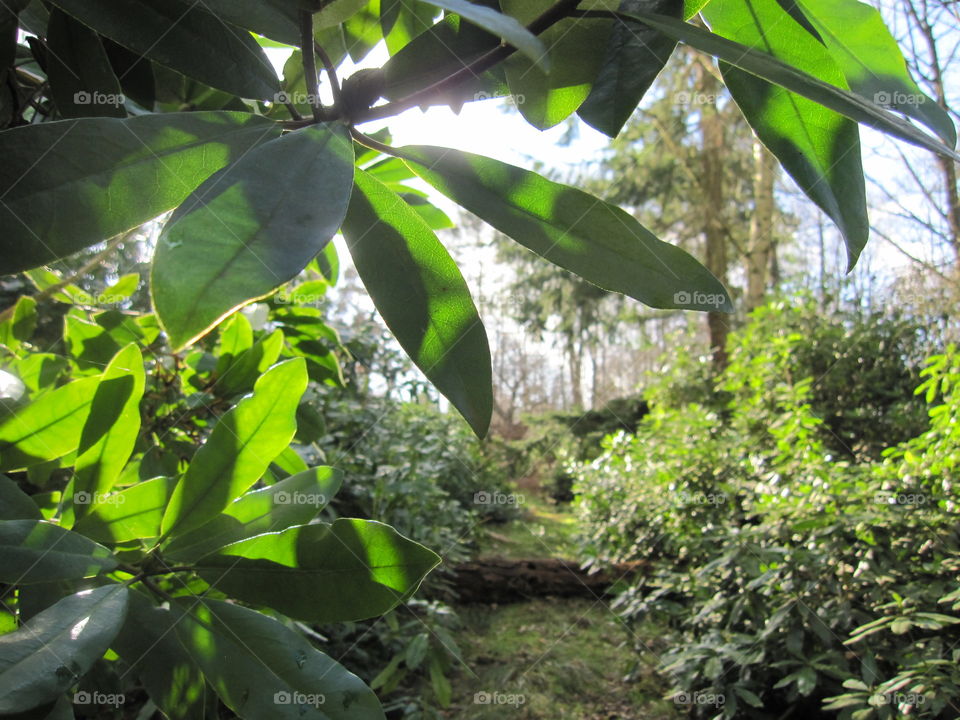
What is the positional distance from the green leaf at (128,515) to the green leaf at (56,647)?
0.33 ft

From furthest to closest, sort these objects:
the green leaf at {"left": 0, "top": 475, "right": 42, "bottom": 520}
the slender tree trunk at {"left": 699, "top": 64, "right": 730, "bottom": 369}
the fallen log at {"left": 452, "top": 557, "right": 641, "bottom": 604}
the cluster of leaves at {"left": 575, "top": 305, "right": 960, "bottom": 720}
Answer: the slender tree trunk at {"left": 699, "top": 64, "right": 730, "bottom": 369} → the fallen log at {"left": 452, "top": 557, "right": 641, "bottom": 604} → the cluster of leaves at {"left": 575, "top": 305, "right": 960, "bottom": 720} → the green leaf at {"left": 0, "top": 475, "right": 42, "bottom": 520}

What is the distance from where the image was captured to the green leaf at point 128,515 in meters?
0.44

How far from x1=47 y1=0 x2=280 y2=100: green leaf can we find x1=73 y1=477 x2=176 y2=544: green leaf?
0.97 ft

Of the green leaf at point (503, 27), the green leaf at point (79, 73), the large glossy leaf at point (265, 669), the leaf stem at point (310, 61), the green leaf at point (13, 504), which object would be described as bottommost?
the large glossy leaf at point (265, 669)

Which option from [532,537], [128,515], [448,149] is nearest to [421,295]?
[448,149]

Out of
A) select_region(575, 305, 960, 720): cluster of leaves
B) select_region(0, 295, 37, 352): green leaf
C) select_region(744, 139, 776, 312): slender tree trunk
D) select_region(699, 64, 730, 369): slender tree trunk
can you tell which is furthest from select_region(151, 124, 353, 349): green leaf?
select_region(744, 139, 776, 312): slender tree trunk

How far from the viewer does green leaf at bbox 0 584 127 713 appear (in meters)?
0.28

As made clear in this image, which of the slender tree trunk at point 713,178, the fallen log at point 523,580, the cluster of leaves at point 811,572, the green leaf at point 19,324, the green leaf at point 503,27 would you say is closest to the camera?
the green leaf at point 503,27

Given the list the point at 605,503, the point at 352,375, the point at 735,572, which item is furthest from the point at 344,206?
the point at 605,503

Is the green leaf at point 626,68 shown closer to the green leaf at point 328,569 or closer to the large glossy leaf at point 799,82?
the large glossy leaf at point 799,82

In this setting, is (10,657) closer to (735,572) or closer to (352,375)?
(735,572)

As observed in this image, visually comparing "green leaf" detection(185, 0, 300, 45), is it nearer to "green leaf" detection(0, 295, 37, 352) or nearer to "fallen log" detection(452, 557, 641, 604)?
"green leaf" detection(0, 295, 37, 352)

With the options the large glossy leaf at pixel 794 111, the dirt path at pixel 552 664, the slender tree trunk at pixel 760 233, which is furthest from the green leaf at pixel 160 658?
the slender tree trunk at pixel 760 233

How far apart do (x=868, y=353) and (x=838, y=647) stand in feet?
8.18
